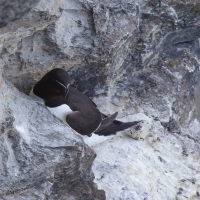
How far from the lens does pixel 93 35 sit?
4.20 meters

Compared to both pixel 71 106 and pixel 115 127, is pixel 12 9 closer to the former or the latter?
pixel 71 106

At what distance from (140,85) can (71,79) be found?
3.28 feet

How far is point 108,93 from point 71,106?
572mm

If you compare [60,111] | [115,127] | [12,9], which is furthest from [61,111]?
[12,9]

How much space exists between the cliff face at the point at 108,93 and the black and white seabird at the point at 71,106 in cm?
12

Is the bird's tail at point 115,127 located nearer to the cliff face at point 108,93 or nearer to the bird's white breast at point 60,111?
the cliff face at point 108,93

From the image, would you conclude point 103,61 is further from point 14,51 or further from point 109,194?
point 109,194

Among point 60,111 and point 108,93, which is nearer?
point 60,111

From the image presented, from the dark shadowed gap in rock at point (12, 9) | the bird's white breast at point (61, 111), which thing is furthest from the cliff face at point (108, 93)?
the bird's white breast at point (61, 111)

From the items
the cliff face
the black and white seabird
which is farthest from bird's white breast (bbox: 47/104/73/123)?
the cliff face

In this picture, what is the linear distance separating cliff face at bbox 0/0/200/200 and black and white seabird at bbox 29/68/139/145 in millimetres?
120

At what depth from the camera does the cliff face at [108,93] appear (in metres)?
3.22

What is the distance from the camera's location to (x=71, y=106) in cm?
412

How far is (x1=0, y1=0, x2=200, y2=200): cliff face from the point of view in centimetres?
322
